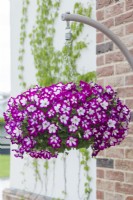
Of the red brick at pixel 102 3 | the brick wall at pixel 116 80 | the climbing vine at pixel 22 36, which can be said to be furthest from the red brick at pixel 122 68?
the climbing vine at pixel 22 36

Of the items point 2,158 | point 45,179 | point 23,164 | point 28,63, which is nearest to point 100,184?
point 45,179

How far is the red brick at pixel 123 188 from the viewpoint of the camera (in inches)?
128

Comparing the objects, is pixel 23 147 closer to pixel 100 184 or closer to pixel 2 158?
pixel 100 184

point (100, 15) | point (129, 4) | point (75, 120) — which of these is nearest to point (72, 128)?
point (75, 120)

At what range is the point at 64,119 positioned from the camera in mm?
2455

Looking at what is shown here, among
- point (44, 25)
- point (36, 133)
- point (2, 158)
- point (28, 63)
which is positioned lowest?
point (2, 158)

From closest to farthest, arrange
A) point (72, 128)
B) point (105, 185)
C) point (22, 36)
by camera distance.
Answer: point (72, 128), point (105, 185), point (22, 36)

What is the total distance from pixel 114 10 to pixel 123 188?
1.34 meters

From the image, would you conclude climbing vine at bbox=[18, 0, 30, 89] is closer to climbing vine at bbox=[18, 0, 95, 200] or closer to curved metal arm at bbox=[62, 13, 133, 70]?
climbing vine at bbox=[18, 0, 95, 200]

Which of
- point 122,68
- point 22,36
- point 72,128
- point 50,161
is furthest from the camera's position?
point 22,36

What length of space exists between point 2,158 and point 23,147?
38.1ft

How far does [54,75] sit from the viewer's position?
14.6 feet

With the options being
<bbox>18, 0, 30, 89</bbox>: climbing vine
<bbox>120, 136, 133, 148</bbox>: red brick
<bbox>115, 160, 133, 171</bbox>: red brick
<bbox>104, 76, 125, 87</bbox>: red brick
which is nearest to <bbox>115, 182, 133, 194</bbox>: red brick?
<bbox>115, 160, 133, 171</bbox>: red brick

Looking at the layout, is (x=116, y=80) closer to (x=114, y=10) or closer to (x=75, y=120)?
(x=114, y=10)
